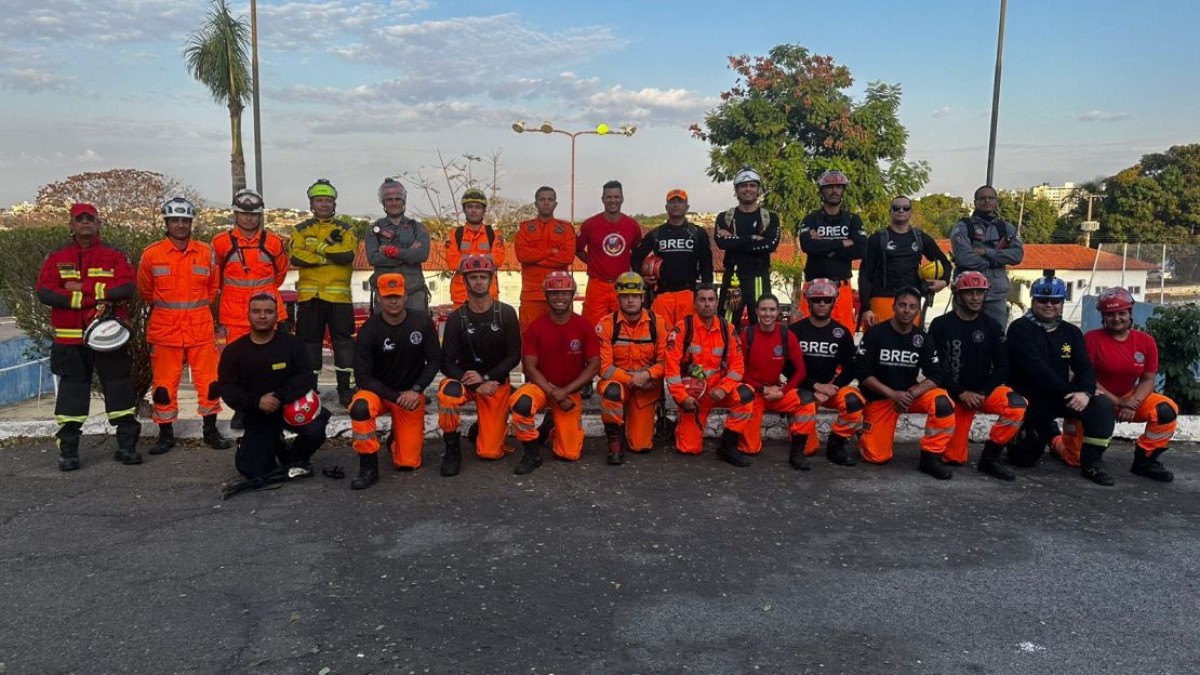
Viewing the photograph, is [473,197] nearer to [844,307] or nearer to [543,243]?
[543,243]

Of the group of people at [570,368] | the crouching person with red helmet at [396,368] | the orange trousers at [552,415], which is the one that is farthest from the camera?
Result: the orange trousers at [552,415]

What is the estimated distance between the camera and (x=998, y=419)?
6281mm

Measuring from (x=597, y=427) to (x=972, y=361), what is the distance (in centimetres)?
323

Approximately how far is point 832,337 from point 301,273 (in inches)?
186

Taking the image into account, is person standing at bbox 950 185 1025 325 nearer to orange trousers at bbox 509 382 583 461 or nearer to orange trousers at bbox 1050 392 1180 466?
orange trousers at bbox 1050 392 1180 466

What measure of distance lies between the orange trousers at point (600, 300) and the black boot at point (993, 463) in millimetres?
3506

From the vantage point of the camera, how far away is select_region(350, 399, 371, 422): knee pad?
18.8ft

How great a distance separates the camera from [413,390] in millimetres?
6113

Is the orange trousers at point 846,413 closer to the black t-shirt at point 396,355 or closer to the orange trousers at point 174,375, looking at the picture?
the black t-shirt at point 396,355

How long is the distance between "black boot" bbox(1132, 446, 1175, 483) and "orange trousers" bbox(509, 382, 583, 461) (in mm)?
4416

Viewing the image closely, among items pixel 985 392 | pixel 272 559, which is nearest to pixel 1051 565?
pixel 985 392

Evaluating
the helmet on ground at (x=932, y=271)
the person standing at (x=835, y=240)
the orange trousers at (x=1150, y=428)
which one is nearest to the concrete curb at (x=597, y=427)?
the orange trousers at (x=1150, y=428)

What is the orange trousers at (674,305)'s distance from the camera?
7520mm

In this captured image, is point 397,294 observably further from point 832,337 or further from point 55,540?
point 832,337
